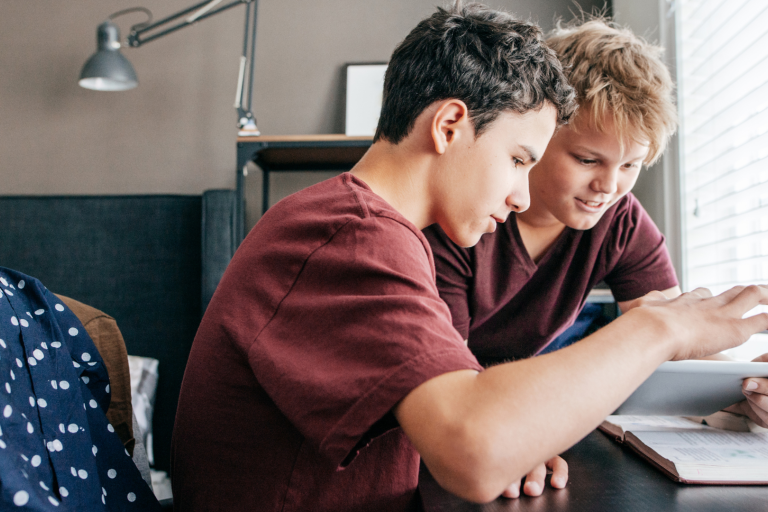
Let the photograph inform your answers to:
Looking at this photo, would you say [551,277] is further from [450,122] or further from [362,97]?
[362,97]

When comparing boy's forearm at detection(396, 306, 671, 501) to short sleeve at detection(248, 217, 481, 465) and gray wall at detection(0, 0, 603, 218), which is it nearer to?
short sleeve at detection(248, 217, 481, 465)

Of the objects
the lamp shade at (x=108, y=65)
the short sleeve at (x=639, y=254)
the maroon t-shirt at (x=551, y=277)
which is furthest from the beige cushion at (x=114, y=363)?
the lamp shade at (x=108, y=65)

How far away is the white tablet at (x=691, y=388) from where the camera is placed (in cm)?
62

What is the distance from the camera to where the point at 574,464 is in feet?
2.16

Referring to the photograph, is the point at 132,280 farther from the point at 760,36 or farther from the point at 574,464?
the point at 760,36

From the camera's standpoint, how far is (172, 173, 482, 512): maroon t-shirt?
1.45 feet

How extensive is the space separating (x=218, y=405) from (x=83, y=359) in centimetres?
16

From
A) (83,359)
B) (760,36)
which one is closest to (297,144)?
(760,36)

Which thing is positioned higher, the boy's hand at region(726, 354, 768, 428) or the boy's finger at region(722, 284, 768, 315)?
the boy's finger at region(722, 284, 768, 315)

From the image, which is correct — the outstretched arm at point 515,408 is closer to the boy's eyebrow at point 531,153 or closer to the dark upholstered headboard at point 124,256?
the boy's eyebrow at point 531,153

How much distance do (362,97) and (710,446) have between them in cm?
194

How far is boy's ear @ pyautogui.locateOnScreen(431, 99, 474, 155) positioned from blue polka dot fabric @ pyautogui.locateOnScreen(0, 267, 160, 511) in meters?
0.45

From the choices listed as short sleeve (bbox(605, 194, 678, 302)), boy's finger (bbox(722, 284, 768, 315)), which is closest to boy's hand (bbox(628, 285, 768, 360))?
boy's finger (bbox(722, 284, 768, 315))

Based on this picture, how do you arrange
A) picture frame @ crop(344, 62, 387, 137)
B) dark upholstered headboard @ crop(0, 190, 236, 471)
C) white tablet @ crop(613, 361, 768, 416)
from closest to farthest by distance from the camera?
white tablet @ crop(613, 361, 768, 416), dark upholstered headboard @ crop(0, 190, 236, 471), picture frame @ crop(344, 62, 387, 137)
